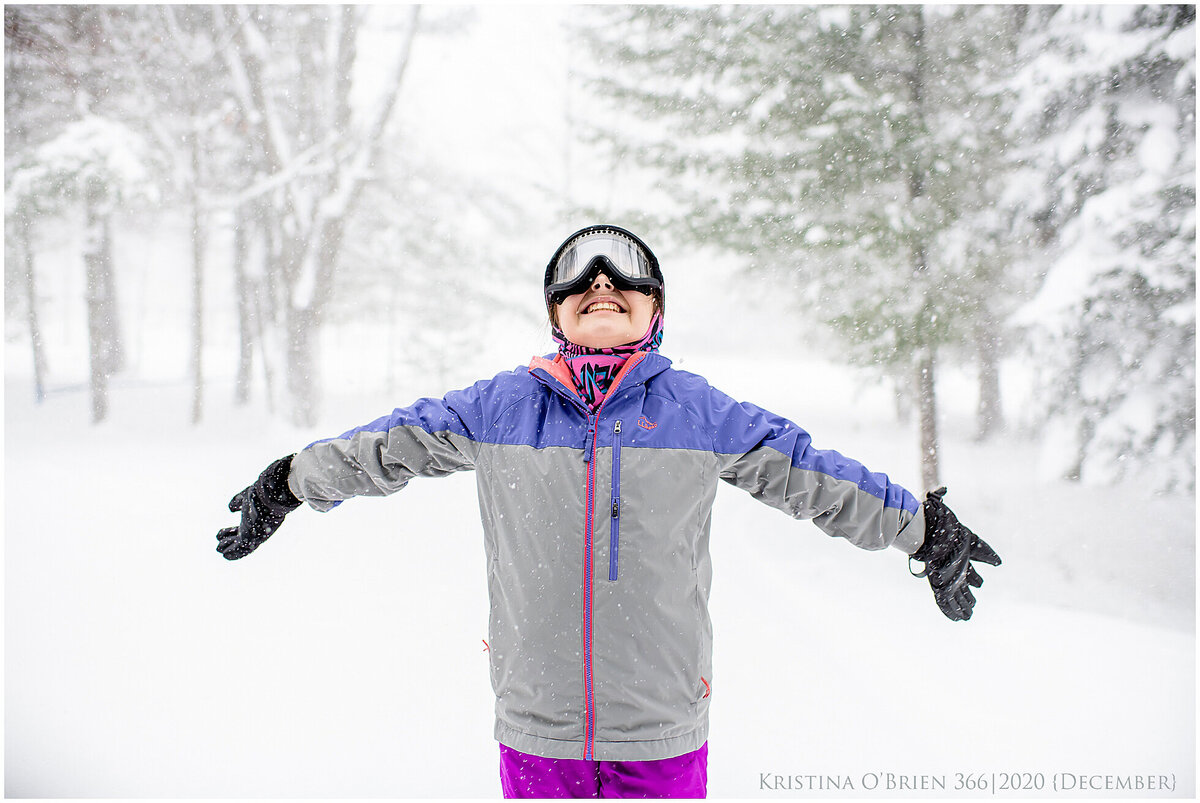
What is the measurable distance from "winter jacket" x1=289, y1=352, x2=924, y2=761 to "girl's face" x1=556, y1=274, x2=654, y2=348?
12cm

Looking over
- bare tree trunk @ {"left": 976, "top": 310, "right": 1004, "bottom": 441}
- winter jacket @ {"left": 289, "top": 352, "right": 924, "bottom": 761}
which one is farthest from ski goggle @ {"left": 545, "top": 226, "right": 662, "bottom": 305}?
bare tree trunk @ {"left": 976, "top": 310, "right": 1004, "bottom": 441}

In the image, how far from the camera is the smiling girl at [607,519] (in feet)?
5.64

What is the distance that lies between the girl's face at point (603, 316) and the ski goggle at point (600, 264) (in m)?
0.02

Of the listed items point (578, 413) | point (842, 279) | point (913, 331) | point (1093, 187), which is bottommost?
point (578, 413)

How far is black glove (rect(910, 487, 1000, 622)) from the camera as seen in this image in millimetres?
1839

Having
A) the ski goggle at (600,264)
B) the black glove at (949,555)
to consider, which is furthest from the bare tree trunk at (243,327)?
the black glove at (949,555)

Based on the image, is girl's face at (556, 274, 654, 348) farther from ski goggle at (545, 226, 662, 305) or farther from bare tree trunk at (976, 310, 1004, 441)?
bare tree trunk at (976, 310, 1004, 441)

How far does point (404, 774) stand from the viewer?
10.9ft

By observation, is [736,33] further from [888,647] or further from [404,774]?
[404,774]

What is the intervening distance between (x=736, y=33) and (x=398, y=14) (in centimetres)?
335

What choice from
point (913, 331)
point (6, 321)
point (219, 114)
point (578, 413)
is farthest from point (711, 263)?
point (6, 321)

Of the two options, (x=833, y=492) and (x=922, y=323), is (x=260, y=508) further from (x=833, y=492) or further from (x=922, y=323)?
(x=922, y=323)

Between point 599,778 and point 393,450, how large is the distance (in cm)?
105

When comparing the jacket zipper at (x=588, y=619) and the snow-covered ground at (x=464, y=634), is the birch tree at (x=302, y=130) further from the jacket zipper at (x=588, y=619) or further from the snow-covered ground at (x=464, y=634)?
the jacket zipper at (x=588, y=619)
